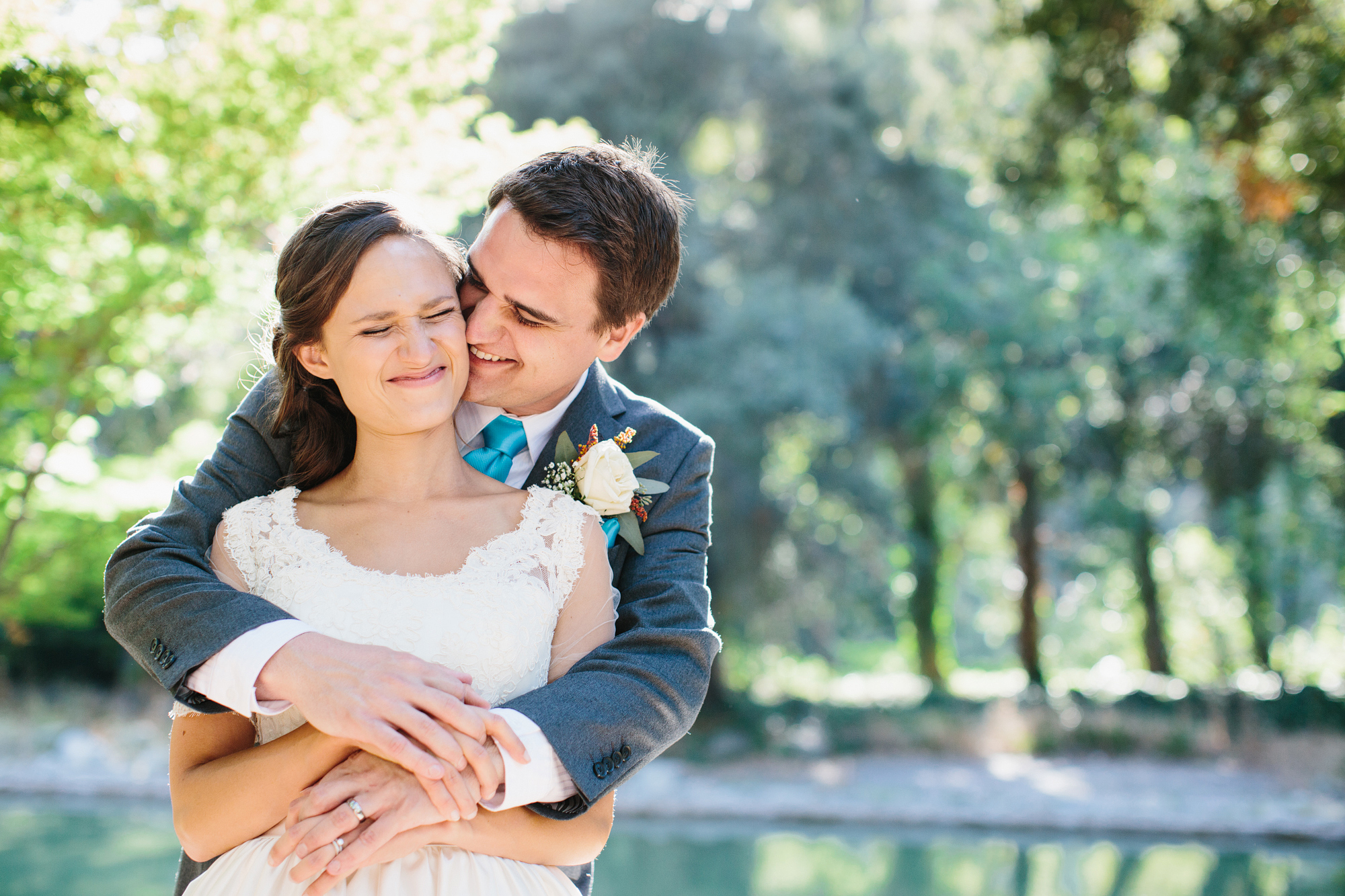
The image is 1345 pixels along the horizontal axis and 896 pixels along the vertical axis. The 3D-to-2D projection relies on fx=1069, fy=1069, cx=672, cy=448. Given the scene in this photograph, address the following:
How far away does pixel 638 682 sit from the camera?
5.52 ft

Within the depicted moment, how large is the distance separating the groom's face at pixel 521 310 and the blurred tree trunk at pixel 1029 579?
14239mm

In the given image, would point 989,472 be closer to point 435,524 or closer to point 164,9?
point 164,9

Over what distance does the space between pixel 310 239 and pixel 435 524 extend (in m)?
0.52

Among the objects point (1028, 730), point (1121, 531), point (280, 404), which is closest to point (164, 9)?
point (280, 404)

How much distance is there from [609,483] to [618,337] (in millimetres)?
450

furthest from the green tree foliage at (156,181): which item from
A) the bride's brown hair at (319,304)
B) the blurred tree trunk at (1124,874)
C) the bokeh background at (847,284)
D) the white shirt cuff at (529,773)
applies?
the blurred tree trunk at (1124,874)

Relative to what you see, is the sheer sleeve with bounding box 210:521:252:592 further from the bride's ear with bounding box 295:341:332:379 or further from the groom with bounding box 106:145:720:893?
the bride's ear with bounding box 295:341:332:379

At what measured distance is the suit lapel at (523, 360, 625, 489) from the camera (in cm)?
212

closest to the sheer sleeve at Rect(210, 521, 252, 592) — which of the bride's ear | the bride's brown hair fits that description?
the bride's brown hair

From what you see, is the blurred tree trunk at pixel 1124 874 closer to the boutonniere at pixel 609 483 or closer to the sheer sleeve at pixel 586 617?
the boutonniere at pixel 609 483

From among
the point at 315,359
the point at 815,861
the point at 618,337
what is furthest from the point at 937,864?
the point at 315,359

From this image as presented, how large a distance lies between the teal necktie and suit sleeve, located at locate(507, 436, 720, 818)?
295mm

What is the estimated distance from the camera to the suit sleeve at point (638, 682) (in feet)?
5.30

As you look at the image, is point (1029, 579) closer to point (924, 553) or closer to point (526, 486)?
point (924, 553)
